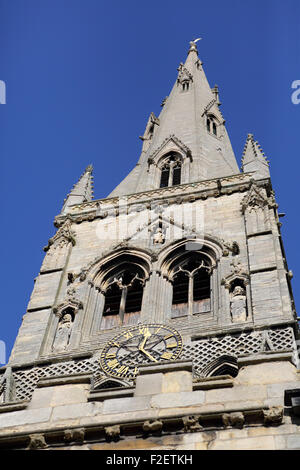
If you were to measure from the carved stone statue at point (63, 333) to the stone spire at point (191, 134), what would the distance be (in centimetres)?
917

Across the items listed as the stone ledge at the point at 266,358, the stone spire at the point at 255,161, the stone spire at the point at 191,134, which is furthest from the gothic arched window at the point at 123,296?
the stone ledge at the point at 266,358

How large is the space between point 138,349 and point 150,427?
687 centimetres

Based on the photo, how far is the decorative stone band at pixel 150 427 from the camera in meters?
9.73

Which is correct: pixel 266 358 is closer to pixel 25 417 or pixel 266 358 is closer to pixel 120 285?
pixel 25 417

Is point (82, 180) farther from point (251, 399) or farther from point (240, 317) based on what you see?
point (251, 399)

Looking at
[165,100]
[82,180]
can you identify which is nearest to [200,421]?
[82,180]

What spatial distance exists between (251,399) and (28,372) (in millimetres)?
8304

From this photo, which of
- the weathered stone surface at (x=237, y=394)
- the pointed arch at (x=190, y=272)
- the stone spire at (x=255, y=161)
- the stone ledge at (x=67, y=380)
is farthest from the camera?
the stone spire at (x=255, y=161)

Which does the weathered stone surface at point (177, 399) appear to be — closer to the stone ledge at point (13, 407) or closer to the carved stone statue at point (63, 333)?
the stone ledge at point (13, 407)

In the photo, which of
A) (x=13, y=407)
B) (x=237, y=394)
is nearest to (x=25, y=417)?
(x=13, y=407)

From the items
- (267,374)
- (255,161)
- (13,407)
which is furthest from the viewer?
(255,161)

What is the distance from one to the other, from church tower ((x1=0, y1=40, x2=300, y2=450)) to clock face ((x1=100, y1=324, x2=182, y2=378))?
0.04m

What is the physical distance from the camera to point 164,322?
1847 centimetres

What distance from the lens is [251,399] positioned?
9.99 m
